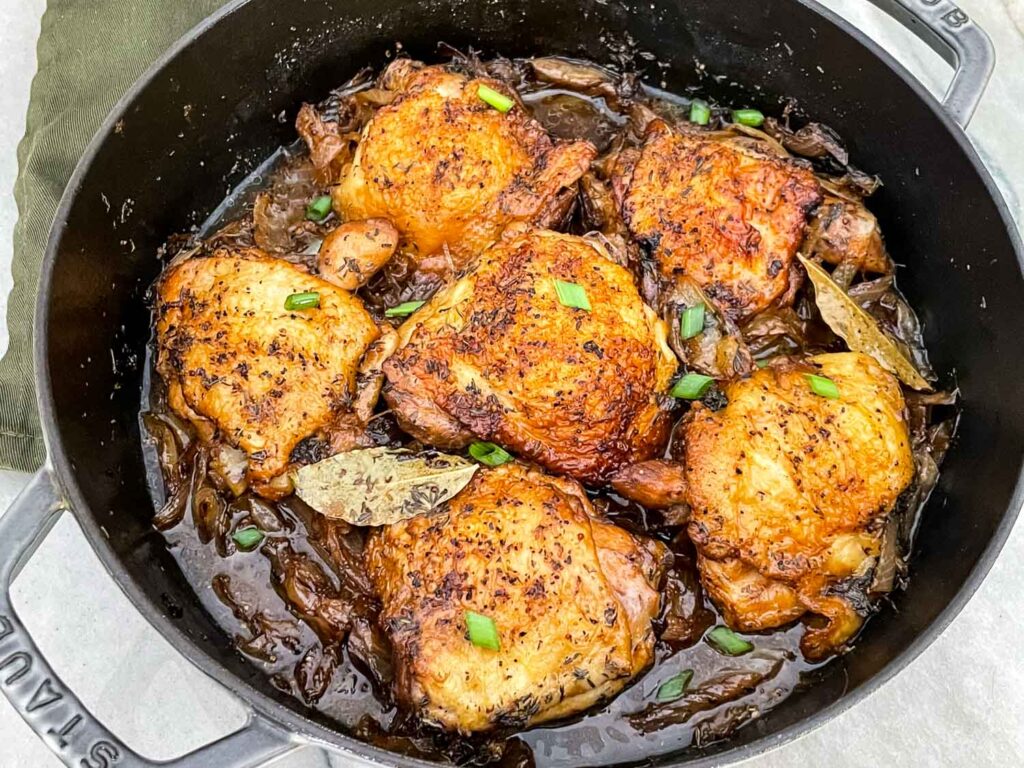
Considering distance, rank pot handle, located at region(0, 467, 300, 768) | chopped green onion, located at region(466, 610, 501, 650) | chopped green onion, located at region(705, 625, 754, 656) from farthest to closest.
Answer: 1. chopped green onion, located at region(705, 625, 754, 656)
2. chopped green onion, located at region(466, 610, 501, 650)
3. pot handle, located at region(0, 467, 300, 768)

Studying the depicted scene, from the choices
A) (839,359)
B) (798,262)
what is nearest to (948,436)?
(839,359)

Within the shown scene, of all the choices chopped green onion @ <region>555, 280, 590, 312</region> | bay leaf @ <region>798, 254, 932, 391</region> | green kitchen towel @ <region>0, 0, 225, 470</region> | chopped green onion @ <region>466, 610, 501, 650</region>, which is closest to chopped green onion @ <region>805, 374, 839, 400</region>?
bay leaf @ <region>798, 254, 932, 391</region>

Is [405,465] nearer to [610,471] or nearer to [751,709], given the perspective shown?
[610,471]

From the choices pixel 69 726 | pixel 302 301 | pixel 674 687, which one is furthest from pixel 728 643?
pixel 69 726

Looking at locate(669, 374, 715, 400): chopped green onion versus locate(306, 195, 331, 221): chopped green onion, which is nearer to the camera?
locate(669, 374, 715, 400): chopped green onion

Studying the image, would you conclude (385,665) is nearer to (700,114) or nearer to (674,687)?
(674,687)

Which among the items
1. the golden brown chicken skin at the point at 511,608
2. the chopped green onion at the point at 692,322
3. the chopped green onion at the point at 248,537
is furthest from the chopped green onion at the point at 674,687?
the chopped green onion at the point at 248,537

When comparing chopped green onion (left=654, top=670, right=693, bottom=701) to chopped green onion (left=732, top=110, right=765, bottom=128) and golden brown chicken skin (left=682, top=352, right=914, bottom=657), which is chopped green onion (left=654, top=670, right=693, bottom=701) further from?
chopped green onion (left=732, top=110, right=765, bottom=128)
